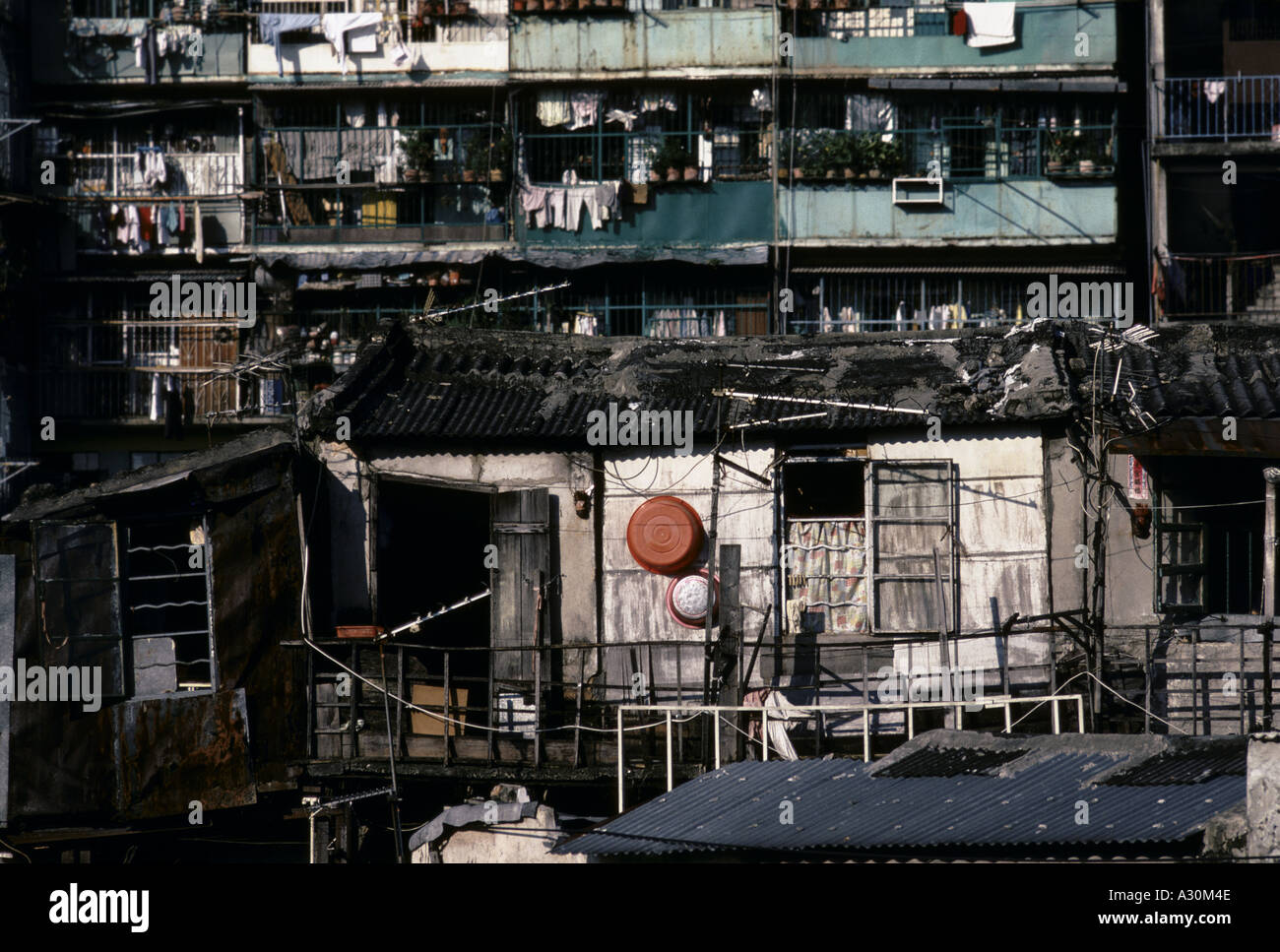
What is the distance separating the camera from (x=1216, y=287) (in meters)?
25.2

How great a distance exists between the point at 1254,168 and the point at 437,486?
1566 centimetres

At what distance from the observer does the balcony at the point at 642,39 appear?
26547 mm

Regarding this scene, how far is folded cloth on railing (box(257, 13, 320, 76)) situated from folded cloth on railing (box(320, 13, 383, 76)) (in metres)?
0.24

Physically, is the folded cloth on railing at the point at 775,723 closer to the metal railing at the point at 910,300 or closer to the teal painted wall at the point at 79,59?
the metal railing at the point at 910,300

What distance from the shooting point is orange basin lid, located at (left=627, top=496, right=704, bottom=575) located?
61.9 ft

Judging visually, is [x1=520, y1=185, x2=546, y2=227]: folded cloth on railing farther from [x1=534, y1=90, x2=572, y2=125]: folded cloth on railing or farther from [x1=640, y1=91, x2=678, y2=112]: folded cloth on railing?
[x1=640, y1=91, x2=678, y2=112]: folded cloth on railing

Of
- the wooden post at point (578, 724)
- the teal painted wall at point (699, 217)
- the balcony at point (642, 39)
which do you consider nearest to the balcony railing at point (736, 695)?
the wooden post at point (578, 724)

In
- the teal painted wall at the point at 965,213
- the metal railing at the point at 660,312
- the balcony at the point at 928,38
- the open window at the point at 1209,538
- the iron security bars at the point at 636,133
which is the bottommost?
the open window at the point at 1209,538

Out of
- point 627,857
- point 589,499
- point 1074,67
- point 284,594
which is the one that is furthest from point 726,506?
point 1074,67

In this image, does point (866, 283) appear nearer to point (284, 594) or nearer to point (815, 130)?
point (815, 130)

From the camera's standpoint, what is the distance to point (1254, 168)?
2614cm

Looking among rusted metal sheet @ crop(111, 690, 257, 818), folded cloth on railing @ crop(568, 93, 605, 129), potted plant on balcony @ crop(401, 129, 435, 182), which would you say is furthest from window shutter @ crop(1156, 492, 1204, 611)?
potted plant on balcony @ crop(401, 129, 435, 182)

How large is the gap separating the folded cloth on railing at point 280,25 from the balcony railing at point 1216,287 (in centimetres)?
1542

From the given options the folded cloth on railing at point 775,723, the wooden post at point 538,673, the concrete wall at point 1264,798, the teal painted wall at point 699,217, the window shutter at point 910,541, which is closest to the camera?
the concrete wall at point 1264,798
